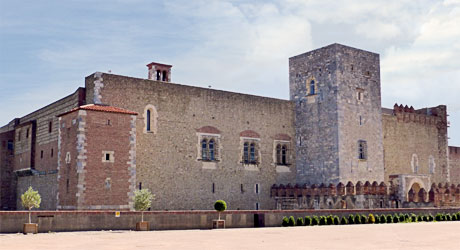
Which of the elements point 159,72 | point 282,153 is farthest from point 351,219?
point 159,72

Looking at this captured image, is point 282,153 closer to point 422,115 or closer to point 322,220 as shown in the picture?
point 322,220

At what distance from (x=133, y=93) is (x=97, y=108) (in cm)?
385

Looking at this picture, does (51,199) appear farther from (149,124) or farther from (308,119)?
(308,119)

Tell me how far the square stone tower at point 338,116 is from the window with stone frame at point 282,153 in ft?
3.18

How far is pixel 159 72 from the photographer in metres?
36.4

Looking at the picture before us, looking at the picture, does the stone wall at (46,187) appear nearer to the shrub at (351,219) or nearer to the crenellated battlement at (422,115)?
the shrub at (351,219)

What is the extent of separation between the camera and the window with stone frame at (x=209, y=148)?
3501 centimetres

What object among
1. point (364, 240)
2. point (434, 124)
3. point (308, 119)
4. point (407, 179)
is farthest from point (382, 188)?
point (364, 240)

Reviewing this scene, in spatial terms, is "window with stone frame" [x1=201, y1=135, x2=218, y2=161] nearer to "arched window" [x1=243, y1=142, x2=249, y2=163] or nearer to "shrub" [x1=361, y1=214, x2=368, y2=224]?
"arched window" [x1=243, y1=142, x2=249, y2=163]

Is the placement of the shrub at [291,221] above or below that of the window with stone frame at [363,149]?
below

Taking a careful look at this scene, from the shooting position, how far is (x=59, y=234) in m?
20.4

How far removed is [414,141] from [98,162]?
A: 96.7 feet

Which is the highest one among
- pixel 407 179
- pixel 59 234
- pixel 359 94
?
pixel 359 94

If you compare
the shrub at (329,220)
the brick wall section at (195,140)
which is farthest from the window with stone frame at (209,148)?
the shrub at (329,220)
